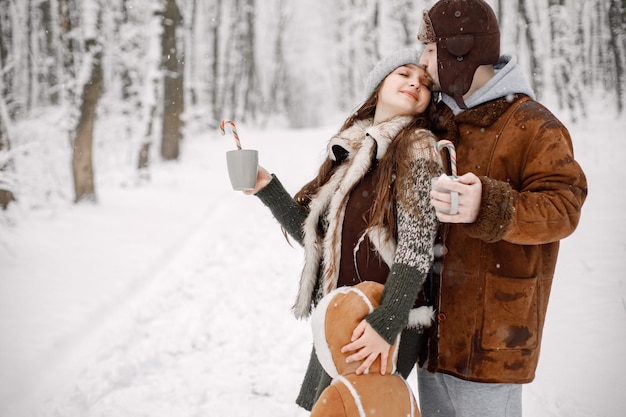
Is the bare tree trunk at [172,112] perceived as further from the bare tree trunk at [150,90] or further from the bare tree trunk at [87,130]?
the bare tree trunk at [87,130]

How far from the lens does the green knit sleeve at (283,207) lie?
2332mm

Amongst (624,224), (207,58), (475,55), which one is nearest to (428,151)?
(475,55)

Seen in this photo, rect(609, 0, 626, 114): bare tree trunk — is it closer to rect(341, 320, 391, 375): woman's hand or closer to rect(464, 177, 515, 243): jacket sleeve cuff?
rect(464, 177, 515, 243): jacket sleeve cuff

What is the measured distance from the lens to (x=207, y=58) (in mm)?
29359

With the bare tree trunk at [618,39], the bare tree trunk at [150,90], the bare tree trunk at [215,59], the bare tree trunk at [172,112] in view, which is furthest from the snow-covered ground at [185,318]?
the bare tree trunk at [215,59]

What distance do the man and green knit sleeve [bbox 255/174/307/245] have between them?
0.81m

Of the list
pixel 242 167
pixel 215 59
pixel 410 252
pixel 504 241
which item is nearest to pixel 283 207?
pixel 242 167

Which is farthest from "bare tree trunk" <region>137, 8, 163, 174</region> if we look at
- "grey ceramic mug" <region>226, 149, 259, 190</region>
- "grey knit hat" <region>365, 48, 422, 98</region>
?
"grey knit hat" <region>365, 48, 422, 98</region>

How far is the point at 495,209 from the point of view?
54.9 inches

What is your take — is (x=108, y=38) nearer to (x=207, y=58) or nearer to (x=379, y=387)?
(x=207, y=58)

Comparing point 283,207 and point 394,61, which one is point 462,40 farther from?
point 283,207

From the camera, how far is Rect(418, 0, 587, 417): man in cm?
146

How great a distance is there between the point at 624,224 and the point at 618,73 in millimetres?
5891

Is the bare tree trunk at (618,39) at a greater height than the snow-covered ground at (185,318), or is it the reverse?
the bare tree trunk at (618,39)
